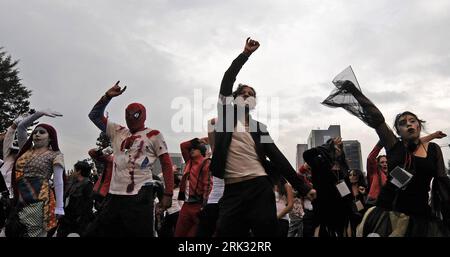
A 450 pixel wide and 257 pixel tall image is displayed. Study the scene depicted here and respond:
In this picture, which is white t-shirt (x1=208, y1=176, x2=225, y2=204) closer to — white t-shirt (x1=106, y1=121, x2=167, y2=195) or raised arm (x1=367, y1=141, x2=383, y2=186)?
white t-shirt (x1=106, y1=121, x2=167, y2=195)

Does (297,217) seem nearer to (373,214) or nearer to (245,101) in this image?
(373,214)

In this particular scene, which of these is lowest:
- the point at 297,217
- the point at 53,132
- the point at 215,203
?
the point at 297,217

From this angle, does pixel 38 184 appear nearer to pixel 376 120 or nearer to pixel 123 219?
pixel 123 219

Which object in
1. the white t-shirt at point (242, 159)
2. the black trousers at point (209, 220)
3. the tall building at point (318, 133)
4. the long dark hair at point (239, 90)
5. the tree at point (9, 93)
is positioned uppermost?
the tree at point (9, 93)

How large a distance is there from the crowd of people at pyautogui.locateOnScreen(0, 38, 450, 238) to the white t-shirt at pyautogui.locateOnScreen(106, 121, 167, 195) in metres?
0.01

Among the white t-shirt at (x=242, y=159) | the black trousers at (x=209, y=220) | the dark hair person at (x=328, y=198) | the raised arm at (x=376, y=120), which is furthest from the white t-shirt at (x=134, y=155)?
the raised arm at (x=376, y=120)

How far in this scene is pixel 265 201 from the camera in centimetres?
375

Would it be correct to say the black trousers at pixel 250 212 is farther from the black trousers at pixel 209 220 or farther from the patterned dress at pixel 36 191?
the patterned dress at pixel 36 191

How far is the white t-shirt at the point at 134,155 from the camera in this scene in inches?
185

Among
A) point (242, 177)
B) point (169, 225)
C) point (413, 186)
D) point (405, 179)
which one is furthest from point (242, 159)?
point (169, 225)

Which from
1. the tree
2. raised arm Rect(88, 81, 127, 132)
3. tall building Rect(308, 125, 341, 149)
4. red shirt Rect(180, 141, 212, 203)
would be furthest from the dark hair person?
the tree

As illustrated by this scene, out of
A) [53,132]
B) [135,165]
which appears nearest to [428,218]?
[135,165]

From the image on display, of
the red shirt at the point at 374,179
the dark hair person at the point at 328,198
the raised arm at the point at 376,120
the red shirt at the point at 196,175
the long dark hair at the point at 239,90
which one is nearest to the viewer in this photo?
the long dark hair at the point at 239,90
